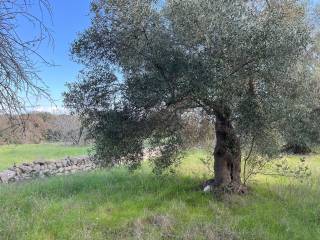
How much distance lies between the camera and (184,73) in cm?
825

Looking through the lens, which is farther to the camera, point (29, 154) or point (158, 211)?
point (29, 154)

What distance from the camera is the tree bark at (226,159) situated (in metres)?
10.2

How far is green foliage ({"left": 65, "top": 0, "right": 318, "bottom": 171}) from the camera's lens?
8.45 meters

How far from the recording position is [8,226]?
Result: 7.97 meters

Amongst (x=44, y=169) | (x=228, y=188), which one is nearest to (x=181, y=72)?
(x=228, y=188)

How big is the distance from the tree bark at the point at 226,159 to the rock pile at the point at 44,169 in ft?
24.7

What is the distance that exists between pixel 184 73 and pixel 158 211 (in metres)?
3.02

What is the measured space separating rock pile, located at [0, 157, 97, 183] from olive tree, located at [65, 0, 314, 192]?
768cm

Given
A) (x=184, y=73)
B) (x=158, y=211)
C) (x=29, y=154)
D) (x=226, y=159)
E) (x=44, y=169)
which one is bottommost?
(x=158, y=211)

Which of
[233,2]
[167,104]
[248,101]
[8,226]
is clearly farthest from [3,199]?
[233,2]

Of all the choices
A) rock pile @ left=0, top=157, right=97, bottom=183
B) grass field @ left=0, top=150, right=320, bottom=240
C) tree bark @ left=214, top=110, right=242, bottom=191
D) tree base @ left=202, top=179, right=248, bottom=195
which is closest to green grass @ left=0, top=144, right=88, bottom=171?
rock pile @ left=0, top=157, right=97, bottom=183

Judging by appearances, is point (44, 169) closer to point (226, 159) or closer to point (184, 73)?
point (226, 159)

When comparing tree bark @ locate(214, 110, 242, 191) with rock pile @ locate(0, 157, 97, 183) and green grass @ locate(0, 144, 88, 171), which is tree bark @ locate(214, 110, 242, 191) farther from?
green grass @ locate(0, 144, 88, 171)

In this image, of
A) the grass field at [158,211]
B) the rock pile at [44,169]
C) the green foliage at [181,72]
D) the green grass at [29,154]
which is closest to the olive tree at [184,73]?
the green foliage at [181,72]
